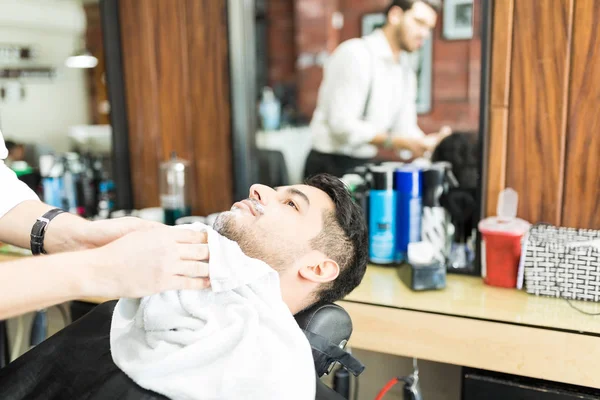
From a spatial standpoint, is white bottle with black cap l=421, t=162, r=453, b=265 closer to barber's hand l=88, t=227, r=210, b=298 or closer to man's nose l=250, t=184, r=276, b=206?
man's nose l=250, t=184, r=276, b=206

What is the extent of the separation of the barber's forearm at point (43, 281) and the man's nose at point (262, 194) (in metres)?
0.47

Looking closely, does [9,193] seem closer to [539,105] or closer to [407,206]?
[407,206]

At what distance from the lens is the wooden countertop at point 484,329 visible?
1545 mm

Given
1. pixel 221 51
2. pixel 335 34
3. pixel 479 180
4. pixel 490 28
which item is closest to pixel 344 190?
pixel 479 180

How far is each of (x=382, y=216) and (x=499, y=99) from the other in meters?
0.57

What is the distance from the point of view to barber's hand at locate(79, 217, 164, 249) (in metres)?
1.34

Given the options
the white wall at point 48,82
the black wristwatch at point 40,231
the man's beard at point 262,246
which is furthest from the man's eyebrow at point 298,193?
the white wall at point 48,82

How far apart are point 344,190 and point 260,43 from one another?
121cm

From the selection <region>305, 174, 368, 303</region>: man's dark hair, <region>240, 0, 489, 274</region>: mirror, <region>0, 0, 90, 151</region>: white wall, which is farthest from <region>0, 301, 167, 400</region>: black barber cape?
<region>0, 0, 90, 151</region>: white wall

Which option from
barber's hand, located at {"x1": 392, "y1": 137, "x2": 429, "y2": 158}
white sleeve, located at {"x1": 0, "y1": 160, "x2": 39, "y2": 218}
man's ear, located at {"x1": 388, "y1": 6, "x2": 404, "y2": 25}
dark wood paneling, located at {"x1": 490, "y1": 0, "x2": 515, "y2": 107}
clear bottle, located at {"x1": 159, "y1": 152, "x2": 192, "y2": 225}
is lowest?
clear bottle, located at {"x1": 159, "y1": 152, "x2": 192, "y2": 225}

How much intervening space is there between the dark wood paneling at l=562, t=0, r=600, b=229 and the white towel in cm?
122

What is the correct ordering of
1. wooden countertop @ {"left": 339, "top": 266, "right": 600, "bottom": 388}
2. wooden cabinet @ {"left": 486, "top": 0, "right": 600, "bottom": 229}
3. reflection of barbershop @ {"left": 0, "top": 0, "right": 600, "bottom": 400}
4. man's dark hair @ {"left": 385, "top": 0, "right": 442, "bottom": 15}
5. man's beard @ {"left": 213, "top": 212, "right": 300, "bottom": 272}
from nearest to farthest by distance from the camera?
reflection of barbershop @ {"left": 0, "top": 0, "right": 600, "bottom": 400} → man's beard @ {"left": 213, "top": 212, "right": 300, "bottom": 272} → wooden countertop @ {"left": 339, "top": 266, "right": 600, "bottom": 388} → wooden cabinet @ {"left": 486, "top": 0, "right": 600, "bottom": 229} → man's dark hair @ {"left": 385, "top": 0, "right": 442, "bottom": 15}

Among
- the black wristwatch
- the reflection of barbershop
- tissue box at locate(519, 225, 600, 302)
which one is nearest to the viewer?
the reflection of barbershop

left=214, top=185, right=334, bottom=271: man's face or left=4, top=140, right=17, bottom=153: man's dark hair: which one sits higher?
left=4, top=140, right=17, bottom=153: man's dark hair
